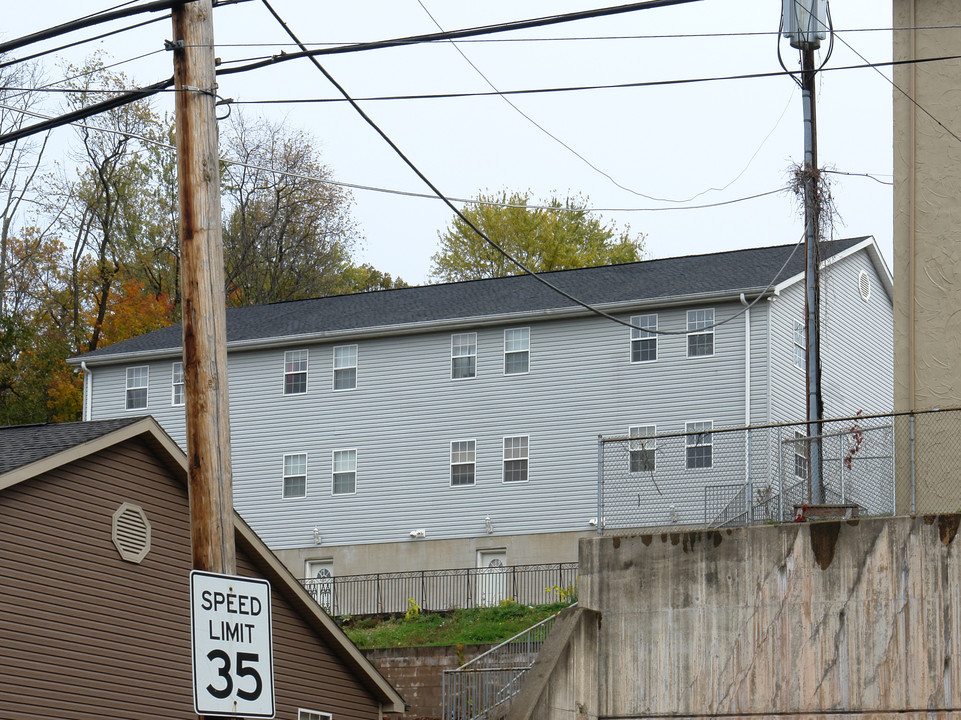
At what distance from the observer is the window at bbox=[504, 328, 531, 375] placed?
40.0 metres

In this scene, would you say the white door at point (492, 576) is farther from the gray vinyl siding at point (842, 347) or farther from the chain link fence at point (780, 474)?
the chain link fence at point (780, 474)

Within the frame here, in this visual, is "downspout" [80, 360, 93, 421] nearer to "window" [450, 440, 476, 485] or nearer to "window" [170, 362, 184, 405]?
"window" [170, 362, 184, 405]

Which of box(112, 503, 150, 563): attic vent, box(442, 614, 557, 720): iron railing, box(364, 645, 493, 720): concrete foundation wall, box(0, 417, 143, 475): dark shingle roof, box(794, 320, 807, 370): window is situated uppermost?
box(794, 320, 807, 370): window

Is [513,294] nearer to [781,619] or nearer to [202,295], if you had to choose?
[781,619]

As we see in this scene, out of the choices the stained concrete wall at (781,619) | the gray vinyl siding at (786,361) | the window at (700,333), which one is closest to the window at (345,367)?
the window at (700,333)

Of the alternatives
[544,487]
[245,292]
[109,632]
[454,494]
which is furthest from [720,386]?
A: [245,292]

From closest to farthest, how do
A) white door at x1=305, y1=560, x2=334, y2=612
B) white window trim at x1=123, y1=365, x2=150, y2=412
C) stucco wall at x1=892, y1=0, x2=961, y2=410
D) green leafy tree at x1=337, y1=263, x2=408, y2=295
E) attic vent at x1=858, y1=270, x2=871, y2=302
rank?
stucco wall at x1=892, y1=0, x2=961, y2=410, white door at x1=305, y1=560, x2=334, y2=612, attic vent at x1=858, y1=270, x2=871, y2=302, white window trim at x1=123, y1=365, x2=150, y2=412, green leafy tree at x1=337, y1=263, x2=408, y2=295

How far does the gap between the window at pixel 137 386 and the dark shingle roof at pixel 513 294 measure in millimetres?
715

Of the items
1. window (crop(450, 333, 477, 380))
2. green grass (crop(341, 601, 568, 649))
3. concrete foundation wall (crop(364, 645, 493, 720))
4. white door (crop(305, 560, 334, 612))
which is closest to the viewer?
concrete foundation wall (crop(364, 645, 493, 720))

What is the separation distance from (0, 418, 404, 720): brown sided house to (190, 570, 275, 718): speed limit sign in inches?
311

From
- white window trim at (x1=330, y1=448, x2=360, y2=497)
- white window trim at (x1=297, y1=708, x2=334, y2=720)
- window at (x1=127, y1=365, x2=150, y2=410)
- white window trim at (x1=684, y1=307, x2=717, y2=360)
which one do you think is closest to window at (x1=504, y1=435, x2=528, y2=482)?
white window trim at (x1=330, y1=448, x2=360, y2=497)

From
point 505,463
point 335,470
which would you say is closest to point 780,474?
point 505,463

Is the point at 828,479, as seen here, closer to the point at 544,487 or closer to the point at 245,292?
the point at 544,487

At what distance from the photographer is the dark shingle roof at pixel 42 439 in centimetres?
1802
